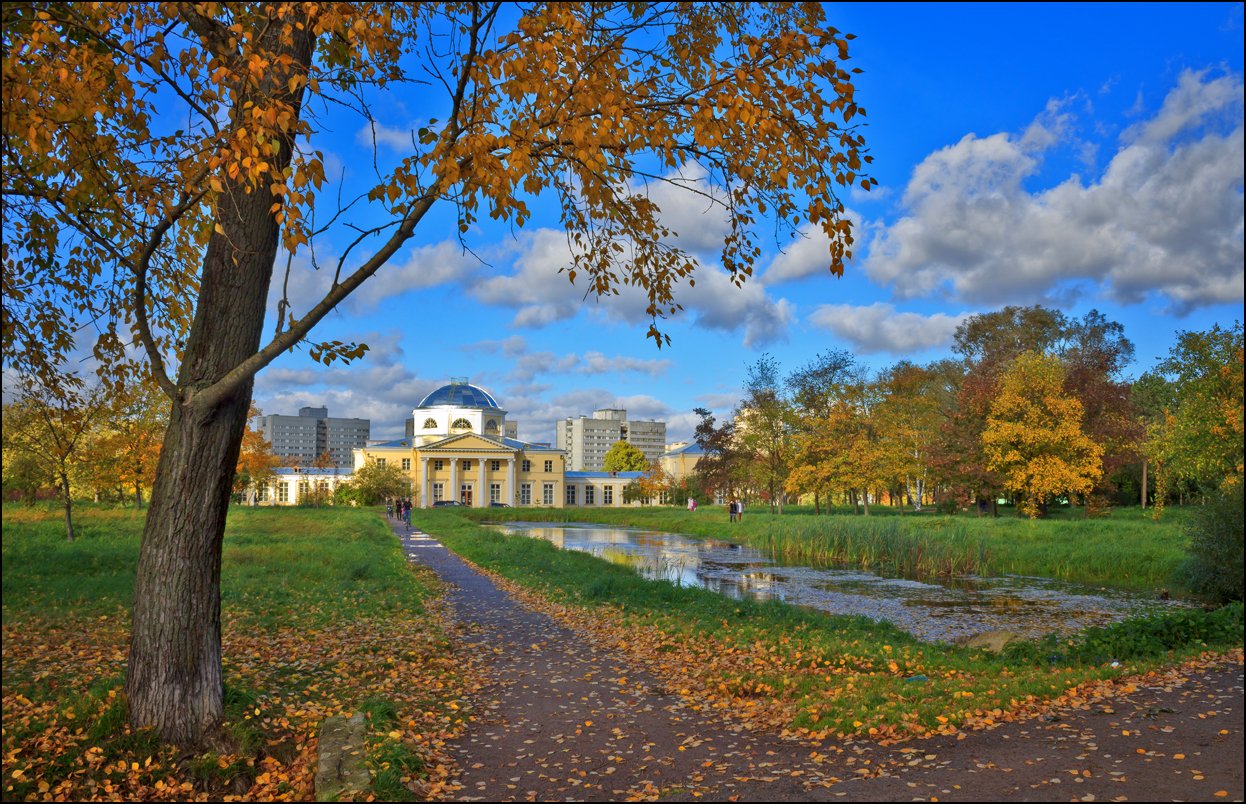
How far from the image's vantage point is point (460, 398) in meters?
90.6

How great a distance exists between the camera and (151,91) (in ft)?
21.5

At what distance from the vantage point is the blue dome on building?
90.4 m

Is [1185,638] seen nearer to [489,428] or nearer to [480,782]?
[480,782]

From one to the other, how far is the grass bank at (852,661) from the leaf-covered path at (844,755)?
404 mm

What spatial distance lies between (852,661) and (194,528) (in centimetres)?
661

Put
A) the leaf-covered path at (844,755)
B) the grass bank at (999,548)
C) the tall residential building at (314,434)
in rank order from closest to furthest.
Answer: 1. the leaf-covered path at (844,755)
2. the grass bank at (999,548)
3. the tall residential building at (314,434)

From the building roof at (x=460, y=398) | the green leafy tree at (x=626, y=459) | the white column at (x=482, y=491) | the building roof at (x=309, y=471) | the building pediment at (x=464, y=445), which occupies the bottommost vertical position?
the white column at (x=482, y=491)

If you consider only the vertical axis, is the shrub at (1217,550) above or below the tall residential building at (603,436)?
below

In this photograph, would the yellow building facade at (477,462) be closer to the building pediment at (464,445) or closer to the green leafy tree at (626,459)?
the building pediment at (464,445)

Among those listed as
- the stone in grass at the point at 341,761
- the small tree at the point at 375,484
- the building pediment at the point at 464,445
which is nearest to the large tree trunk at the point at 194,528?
the stone in grass at the point at 341,761

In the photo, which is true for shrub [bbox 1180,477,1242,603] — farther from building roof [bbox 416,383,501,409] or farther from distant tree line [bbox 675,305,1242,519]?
building roof [bbox 416,383,501,409]

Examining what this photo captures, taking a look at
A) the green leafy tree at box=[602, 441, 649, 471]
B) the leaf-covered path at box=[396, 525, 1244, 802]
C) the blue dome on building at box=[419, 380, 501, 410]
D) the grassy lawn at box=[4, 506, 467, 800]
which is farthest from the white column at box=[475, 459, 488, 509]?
the leaf-covered path at box=[396, 525, 1244, 802]

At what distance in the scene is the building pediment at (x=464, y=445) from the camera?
273ft

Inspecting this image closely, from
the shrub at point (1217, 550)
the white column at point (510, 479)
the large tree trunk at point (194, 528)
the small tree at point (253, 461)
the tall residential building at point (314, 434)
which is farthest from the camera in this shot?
the tall residential building at point (314, 434)
